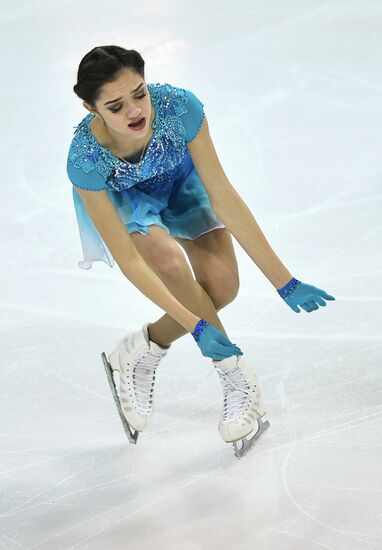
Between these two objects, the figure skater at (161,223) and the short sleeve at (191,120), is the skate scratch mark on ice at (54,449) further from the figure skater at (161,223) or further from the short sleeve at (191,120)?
the short sleeve at (191,120)

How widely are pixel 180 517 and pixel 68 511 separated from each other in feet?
1.18

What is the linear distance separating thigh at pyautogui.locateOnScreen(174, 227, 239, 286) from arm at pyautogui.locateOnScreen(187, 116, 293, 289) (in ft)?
0.51

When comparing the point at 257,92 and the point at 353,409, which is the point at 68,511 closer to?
the point at 353,409

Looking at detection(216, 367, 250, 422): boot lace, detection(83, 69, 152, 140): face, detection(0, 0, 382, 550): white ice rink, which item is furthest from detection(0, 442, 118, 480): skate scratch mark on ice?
detection(83, 69, 152, 140): face

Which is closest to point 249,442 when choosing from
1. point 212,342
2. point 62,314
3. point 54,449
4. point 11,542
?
point 212,342

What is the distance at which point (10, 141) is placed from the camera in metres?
6.10

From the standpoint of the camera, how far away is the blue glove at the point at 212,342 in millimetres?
3074

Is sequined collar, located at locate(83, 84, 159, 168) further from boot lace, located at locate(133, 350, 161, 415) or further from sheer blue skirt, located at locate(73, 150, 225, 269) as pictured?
boot lace, located at locate(133, 350, 161, 415)

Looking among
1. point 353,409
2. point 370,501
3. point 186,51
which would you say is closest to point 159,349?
point 353,409

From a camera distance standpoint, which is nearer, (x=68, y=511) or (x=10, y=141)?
(x=68, y=511)

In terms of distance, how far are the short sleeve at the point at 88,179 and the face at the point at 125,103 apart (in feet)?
0.49

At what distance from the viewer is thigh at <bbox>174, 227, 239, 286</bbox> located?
3467mm

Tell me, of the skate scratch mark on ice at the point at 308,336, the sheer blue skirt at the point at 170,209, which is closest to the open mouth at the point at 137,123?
the sheer blue skirt at the point at 170,209

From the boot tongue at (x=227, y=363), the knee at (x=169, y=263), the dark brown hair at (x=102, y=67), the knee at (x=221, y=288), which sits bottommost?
the boot tongue at (x=227, y=363)
